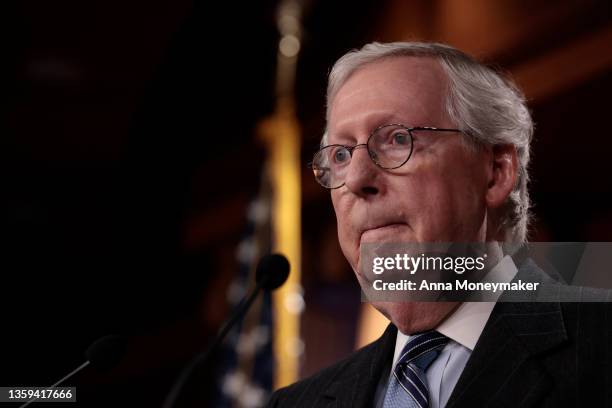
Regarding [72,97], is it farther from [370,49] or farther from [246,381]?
[370,49]

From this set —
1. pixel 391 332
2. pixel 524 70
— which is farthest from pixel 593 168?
pixel 391 332

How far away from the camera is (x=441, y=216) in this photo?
130cm

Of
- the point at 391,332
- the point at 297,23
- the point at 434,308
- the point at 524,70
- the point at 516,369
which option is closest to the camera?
the point at 516,369

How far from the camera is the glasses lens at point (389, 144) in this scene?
4.39 feet

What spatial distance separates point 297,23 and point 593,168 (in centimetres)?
197

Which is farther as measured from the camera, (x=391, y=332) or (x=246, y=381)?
(x=246, y=381)

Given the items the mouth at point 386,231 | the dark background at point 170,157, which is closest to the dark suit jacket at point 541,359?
the mouth at point 386,231

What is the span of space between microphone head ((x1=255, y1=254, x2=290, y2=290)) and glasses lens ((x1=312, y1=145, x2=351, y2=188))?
0.21 m

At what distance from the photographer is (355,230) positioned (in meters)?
1.33

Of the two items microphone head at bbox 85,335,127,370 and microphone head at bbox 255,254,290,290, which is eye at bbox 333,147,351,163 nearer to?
microphone head at bbox 255,254,290,290

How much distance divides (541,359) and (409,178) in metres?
0.42

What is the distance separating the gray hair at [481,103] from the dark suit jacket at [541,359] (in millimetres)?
285

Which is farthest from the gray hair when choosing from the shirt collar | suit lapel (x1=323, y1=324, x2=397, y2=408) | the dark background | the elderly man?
the dark background

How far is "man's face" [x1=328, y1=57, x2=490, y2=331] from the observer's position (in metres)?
1.30
